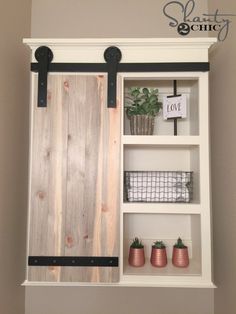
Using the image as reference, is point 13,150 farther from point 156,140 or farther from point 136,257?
point 136,257

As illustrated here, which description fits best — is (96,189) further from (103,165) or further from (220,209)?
(220,209)

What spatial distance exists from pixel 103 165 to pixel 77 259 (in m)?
0.45

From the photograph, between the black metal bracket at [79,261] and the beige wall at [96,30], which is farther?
the beige wall at [96,30]

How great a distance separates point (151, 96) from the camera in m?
1.38

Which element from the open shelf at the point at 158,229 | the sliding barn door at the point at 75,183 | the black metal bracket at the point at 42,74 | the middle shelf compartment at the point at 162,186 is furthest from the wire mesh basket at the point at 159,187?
the black metal bracket at the point at 42,74

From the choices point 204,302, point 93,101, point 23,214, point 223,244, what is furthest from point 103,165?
point 204,302

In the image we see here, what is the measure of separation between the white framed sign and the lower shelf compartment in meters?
0.76

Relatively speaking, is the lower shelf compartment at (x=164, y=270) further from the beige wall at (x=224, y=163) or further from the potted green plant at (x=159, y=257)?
the beige wall at (x=224, y=163)

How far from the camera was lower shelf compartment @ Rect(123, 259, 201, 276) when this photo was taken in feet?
4.12

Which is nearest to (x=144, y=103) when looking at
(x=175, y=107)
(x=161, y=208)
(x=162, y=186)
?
(x=175, y=107)

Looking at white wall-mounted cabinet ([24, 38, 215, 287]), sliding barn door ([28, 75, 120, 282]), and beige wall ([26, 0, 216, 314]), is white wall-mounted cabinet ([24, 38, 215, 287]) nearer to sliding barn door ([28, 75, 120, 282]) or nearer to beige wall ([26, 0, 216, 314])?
sliding barn door ([28, 75, 120, 282])

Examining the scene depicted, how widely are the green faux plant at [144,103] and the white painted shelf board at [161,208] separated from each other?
18.2 inches

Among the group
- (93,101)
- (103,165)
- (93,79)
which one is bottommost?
(103,165)

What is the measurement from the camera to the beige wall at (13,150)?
1283 mm
